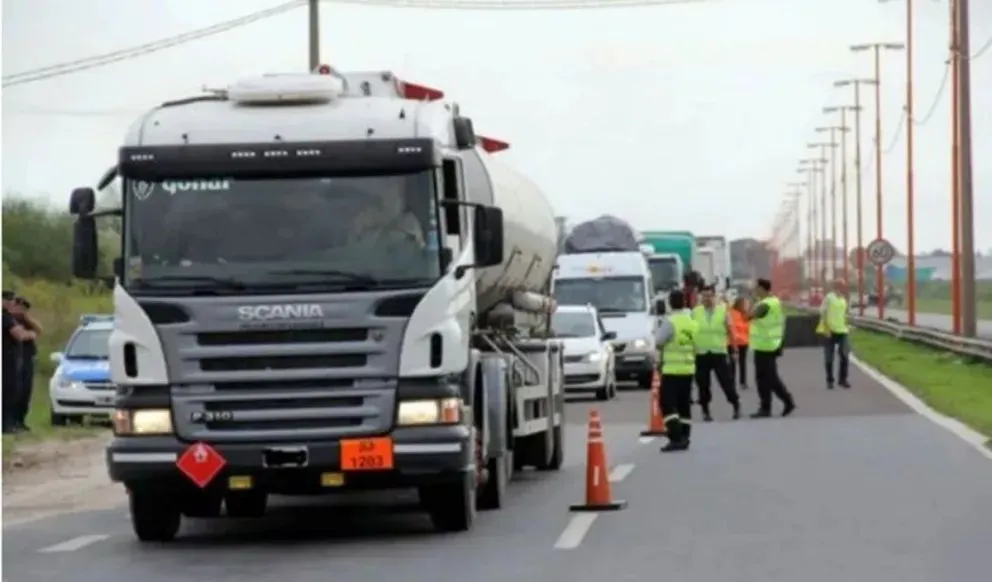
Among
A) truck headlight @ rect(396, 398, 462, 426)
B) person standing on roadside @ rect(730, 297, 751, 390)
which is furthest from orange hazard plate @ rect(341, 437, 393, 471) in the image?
person standing on roadside @ rect(730, 297, 751, 390)

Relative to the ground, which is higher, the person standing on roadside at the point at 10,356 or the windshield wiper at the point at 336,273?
the windshield wiper at the point at 336,273

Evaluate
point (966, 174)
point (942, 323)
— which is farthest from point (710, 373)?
point (942, 323)

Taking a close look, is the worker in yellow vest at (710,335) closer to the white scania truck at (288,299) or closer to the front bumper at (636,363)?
the front bumper at (636,363)

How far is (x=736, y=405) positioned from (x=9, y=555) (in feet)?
59.5

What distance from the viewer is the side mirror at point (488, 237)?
16.3m

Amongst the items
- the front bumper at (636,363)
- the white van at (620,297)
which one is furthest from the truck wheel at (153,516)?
the front bumper at (636,363)

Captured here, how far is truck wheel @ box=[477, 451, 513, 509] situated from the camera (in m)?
18.5

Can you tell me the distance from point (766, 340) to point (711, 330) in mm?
2193

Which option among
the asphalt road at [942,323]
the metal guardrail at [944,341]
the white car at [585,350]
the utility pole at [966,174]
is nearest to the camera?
the white car at [585,350]

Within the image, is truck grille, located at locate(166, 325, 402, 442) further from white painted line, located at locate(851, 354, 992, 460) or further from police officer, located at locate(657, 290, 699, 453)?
white painted line, located at locate(851, 354, 992, 460)

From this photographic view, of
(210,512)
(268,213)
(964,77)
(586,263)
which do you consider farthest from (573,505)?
(964,77)

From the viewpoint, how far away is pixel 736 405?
1309 inches

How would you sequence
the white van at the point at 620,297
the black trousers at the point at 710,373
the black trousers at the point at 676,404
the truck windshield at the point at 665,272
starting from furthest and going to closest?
the truck windshield at the point at 665,272, the white van at the point at 620,297, the black trousers at the point at 710,373, the black trousers at the point at 676,404

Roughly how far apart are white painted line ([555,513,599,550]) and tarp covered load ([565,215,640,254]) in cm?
3008
